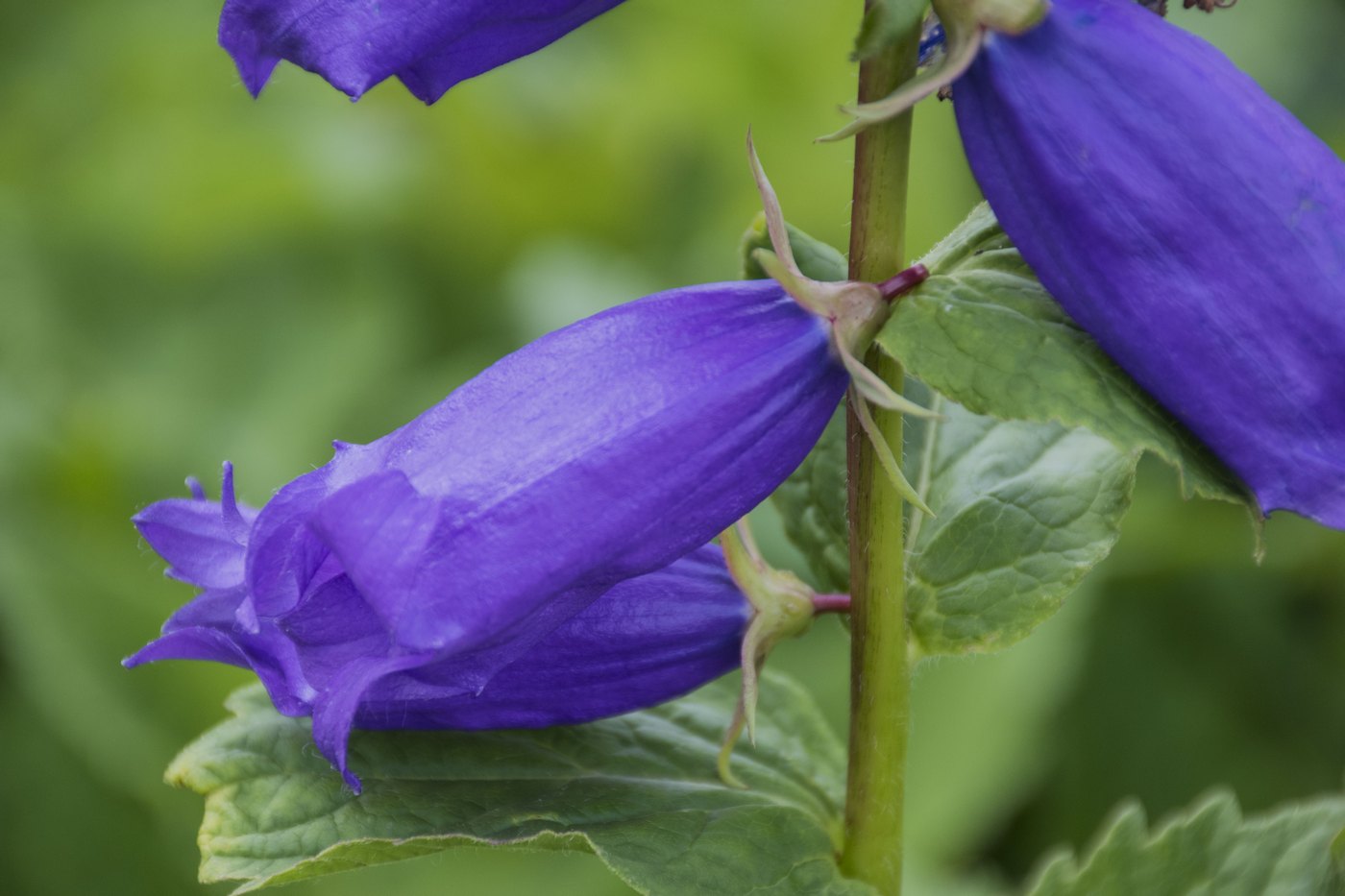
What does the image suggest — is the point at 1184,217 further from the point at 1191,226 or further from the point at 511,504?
the point at 511,504

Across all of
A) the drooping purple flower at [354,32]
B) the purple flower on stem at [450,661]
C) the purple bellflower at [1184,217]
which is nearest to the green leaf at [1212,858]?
the purple flower on stem at [450,661]

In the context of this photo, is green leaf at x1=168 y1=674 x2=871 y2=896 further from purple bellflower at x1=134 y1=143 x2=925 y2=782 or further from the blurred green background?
the blurred green background

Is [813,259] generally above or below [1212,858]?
above

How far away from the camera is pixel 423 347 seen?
320 centimetres

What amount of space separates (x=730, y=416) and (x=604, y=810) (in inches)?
15.3

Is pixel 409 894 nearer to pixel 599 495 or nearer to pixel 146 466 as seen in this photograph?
pixel 146 466

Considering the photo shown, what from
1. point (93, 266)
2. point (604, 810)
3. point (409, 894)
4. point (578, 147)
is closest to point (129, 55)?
point (93, 266)

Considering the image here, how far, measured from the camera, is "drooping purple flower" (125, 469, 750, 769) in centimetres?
111

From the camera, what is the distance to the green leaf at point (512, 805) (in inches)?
49.5

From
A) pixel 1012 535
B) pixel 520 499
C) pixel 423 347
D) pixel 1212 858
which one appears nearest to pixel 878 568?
pixel 1012 535

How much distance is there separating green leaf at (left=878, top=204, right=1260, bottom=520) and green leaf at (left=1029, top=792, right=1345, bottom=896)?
475mm

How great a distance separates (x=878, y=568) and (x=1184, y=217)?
1.20ft

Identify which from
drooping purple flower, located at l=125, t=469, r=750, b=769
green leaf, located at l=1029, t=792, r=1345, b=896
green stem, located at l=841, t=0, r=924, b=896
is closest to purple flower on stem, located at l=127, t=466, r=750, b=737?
drooping purple flower, located at l=125, t=469, r=750, b=769

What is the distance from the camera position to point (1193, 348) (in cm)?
108
